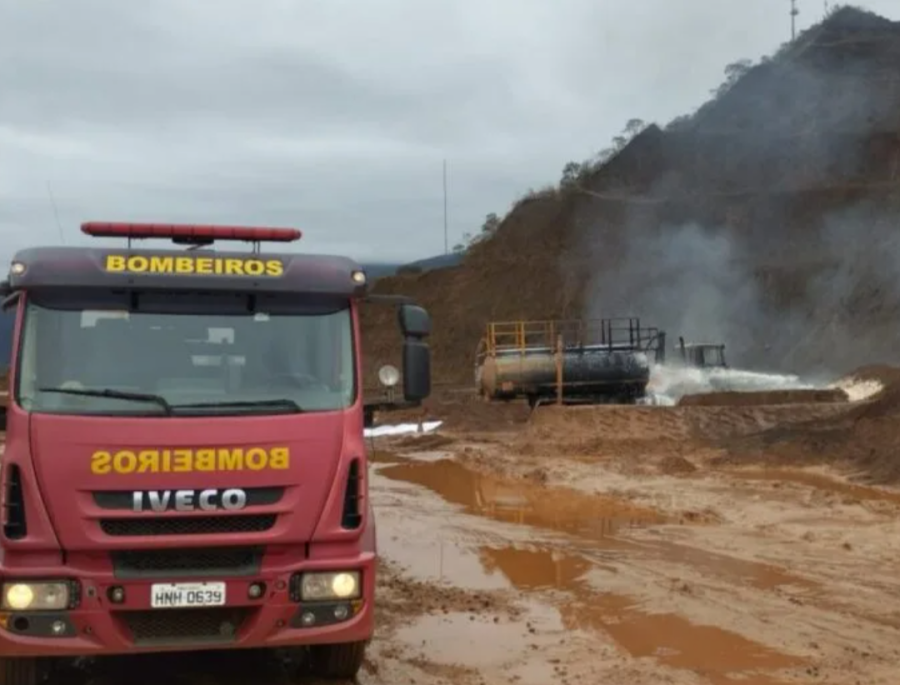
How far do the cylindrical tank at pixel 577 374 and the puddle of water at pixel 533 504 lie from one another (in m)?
5.98

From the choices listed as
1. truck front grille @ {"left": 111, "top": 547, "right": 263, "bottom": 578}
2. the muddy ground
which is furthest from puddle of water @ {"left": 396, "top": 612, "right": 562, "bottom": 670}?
truck front grille @ {"left": 111, "top": 547, "right": 263, "bottom": 578}

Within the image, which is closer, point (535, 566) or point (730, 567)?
point (730, 567)

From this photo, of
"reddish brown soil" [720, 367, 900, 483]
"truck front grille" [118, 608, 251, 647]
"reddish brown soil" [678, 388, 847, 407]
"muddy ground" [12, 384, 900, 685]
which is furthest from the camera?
"reddish brown soil" [678, 388, 847, 407]

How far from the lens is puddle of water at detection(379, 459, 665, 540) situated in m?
14.0

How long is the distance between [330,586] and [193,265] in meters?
1.97

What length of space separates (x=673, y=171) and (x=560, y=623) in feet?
188

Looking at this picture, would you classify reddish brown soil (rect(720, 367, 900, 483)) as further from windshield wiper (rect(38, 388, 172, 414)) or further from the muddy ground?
windshield wiper (rect(38, 388, 172, 414))

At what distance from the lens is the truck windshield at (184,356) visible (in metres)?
5.69

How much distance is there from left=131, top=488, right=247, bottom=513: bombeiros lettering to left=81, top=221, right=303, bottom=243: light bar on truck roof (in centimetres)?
204

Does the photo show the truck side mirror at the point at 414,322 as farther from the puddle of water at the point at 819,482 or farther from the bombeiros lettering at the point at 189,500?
the puddle of water at the point at 819,482

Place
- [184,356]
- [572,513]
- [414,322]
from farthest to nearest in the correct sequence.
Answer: [572,513] → [414,322] → [184,356]

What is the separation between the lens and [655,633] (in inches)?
313

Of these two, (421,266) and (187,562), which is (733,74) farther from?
(187,562)

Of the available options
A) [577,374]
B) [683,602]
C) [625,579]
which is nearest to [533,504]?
[625,579]
